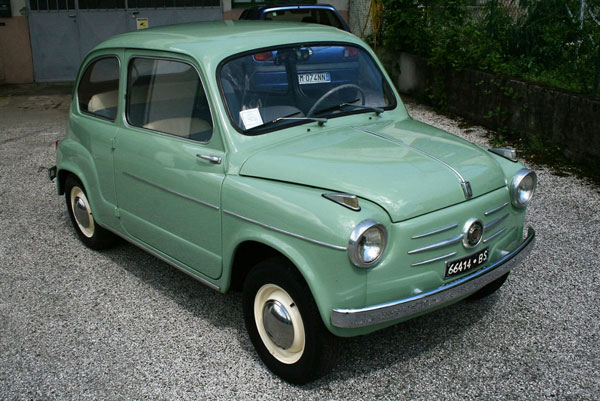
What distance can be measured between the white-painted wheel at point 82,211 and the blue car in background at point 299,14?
5440 millimetres

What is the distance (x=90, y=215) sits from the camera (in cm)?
514

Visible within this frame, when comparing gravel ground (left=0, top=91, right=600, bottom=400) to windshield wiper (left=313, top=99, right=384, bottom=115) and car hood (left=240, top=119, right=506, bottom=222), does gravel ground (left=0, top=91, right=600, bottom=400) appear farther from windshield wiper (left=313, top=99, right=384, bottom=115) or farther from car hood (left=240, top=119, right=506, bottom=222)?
windshield wiper (left=313, top=99, right=384, bottom=115)

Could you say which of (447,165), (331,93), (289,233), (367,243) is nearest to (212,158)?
(289,233)

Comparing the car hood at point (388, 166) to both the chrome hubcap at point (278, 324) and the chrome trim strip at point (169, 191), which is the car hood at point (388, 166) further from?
the chrome hubcap at point (278, 324)

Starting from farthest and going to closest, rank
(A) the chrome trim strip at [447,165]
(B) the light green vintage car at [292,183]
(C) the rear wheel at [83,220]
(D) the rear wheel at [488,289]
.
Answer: (C) the rear wheel at [83,220] < (D) the rear wheel at [488,289] < (A) the chrome trim strip at [447,165] < (B) the light green vintage car at [292,183]

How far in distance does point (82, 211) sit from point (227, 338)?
6.47 feet

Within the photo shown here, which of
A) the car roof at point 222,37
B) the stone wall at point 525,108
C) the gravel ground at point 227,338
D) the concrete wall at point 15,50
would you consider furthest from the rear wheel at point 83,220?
the concrete wall at point 15,50

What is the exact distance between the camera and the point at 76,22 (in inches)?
527

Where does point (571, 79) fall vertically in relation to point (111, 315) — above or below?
above

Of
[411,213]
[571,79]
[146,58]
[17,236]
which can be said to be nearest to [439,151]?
[411,213]

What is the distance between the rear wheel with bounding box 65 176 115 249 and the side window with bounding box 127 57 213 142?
3.51ft

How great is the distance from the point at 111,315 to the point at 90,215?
3.81 ft

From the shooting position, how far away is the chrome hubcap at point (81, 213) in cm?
520

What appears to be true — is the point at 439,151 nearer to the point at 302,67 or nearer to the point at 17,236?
the point at 302,67
